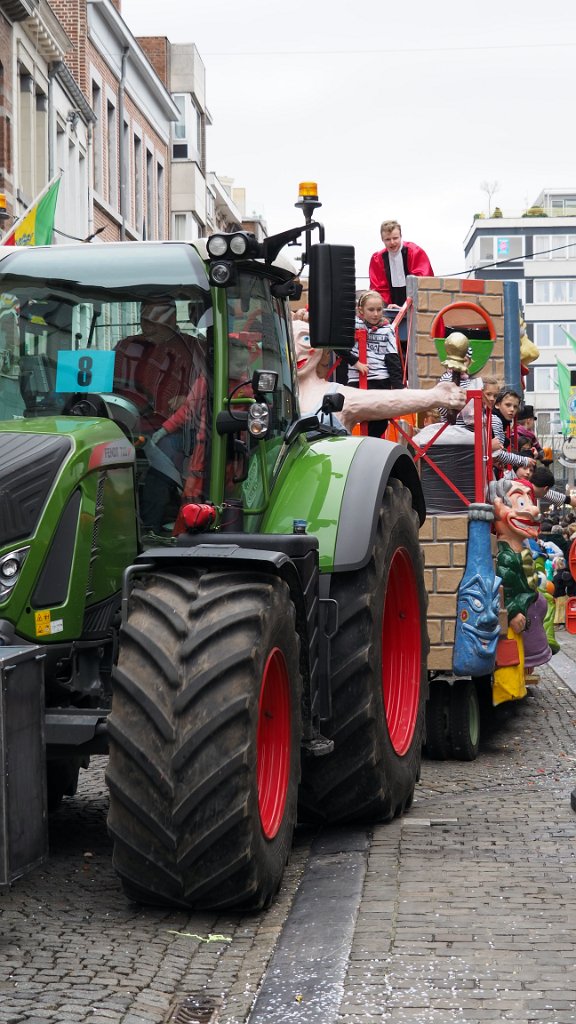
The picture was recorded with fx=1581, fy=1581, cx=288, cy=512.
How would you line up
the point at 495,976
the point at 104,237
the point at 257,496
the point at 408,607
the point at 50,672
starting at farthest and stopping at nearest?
the point at 104,237, the point at 408,607, the point at 257,496, the point at 50,672, the point at 495,976

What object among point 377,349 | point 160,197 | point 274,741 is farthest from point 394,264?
point 160,197

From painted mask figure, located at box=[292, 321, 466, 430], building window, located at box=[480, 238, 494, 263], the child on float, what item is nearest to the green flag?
the child on float

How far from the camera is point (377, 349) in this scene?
10.6 m

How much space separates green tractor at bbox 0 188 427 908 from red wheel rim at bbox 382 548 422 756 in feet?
0.08

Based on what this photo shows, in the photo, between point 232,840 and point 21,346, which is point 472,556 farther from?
point 232,840

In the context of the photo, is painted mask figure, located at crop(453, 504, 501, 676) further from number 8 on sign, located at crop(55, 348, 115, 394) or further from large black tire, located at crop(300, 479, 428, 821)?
number 8 on sign, located at crop(55, 348, 115, 394)

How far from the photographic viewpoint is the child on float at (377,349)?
1051 cm

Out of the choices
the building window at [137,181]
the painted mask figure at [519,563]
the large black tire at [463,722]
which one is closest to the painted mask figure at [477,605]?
the large black tire at [463,722]

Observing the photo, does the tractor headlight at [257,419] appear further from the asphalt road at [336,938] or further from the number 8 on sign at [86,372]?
the asphalt road at [336,938]

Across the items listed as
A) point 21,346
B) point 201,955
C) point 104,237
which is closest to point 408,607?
point 21,346

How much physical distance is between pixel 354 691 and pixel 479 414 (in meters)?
3.44

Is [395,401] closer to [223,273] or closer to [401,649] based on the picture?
[401,649]

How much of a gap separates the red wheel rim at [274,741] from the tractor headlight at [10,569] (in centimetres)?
93

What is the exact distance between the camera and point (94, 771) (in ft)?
27.9
